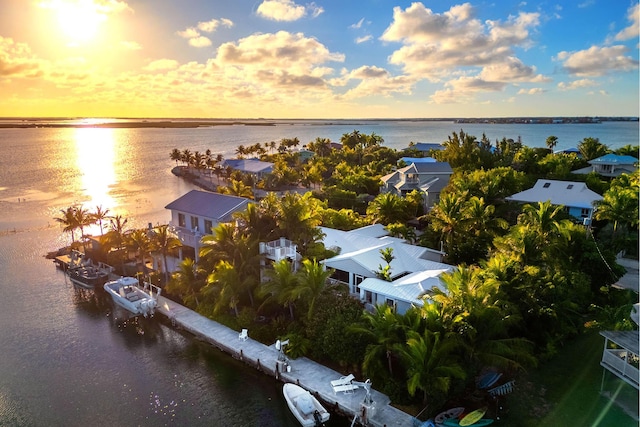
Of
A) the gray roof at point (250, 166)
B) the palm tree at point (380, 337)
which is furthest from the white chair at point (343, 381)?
the gray roof at point (250, 166)

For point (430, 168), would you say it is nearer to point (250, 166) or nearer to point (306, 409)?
point (250, 166)

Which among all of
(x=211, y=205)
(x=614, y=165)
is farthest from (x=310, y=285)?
(x=614, y=165)

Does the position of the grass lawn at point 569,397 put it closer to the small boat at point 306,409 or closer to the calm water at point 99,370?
the small boat at point 306,409

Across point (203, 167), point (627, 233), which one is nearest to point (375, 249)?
point (627, 233)

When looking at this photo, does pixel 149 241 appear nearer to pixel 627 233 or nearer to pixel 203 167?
pixel 627 233

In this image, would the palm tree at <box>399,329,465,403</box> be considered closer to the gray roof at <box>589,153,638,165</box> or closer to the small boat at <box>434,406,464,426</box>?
the small boat at <box>434,406,464,426</box>
